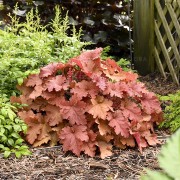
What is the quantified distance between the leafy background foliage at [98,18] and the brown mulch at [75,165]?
10.5 feet

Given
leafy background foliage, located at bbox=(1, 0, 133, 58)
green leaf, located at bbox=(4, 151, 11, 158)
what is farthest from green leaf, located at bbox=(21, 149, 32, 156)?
leafy background foliage, located at bbox=(1, 0, 133, 58)

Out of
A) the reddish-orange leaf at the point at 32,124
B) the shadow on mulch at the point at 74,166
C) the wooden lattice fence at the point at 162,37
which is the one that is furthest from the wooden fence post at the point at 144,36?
the reddish-orange leaf at the point at 32,124

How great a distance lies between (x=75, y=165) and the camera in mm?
2619

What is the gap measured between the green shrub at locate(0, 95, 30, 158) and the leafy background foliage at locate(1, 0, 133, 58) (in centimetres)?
313

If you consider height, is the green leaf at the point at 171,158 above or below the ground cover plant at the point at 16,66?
below

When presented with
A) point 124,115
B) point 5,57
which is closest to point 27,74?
point 5,57

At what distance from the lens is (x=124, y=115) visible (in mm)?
2916

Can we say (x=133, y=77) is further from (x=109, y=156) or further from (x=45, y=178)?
(x=45, y=178)

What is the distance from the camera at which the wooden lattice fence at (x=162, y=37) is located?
4.72 metres

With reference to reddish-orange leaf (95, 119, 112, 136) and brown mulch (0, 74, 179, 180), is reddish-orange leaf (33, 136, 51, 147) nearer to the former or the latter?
brown mulch (0, 74, 179, 180)

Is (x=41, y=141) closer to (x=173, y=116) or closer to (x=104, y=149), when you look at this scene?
(x=104, y=149)

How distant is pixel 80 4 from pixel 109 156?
403 cm

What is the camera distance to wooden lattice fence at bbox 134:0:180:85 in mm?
4722

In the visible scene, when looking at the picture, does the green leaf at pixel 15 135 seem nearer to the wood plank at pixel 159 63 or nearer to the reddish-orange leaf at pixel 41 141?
the reddish-orange leaf at pixel 41 141
